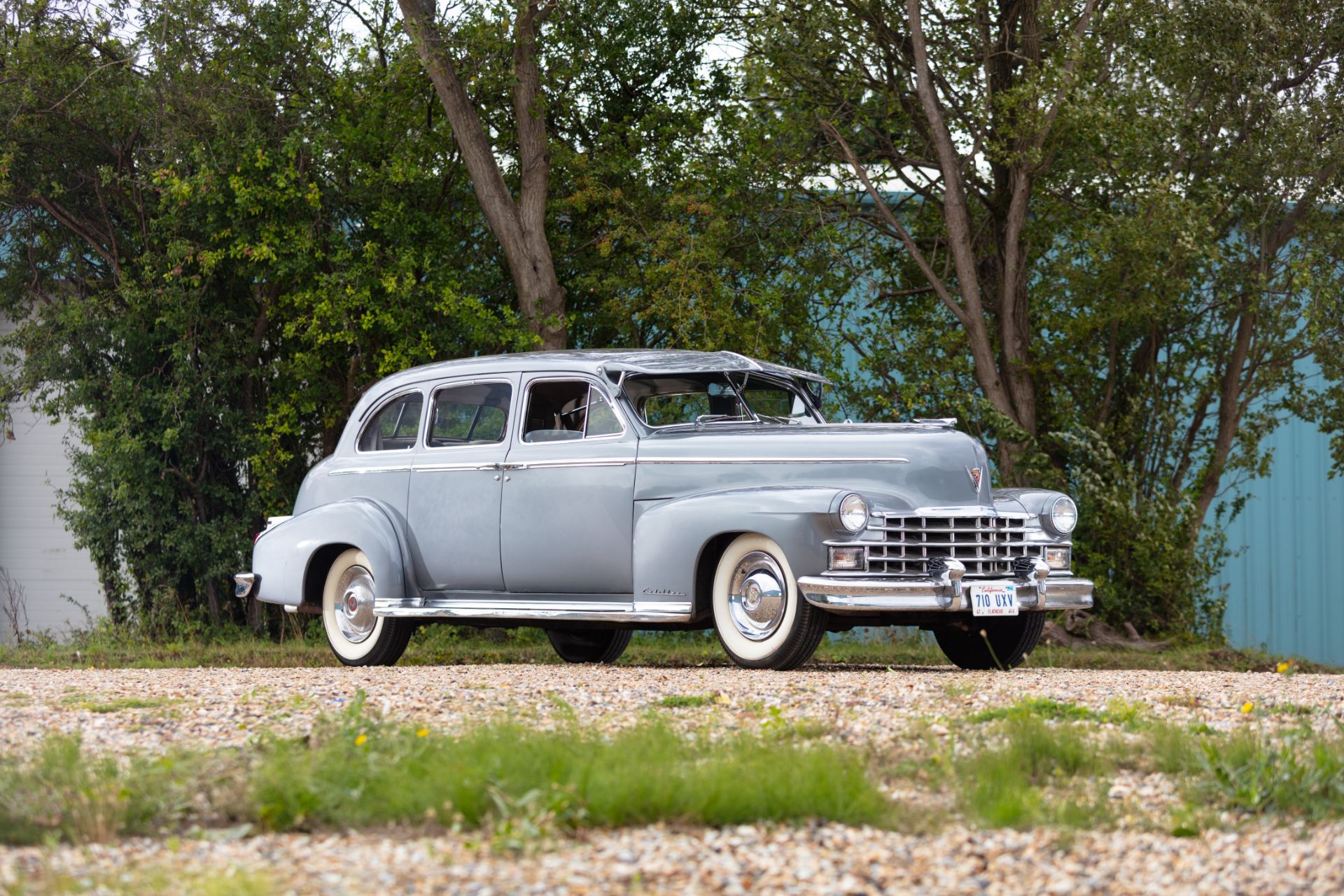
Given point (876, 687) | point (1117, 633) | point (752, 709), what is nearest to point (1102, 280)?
point (1117, 633)

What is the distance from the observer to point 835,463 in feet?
26.6

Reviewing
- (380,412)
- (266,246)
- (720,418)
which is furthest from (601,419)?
(266,246)

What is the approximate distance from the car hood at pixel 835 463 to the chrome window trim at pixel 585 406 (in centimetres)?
26

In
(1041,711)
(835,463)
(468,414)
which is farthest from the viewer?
(468,414)

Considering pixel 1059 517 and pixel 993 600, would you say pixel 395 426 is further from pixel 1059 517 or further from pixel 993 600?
pixel 1059 517

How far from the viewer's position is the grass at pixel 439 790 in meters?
4.02

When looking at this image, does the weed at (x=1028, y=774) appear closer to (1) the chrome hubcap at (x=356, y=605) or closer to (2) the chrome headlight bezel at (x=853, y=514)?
(2) the chrome headlight bezel at (x=853, y=514)

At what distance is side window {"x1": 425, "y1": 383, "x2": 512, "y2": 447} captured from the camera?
372 inches

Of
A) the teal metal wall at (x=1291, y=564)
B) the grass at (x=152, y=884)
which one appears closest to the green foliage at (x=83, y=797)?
the grass at (x=152, y=884)

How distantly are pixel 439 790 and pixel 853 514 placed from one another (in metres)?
3.95

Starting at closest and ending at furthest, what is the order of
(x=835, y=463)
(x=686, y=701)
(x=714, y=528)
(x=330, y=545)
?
(x=686, y=701) < (x=714, y=528) < (x=835, y=463) < (x=330, y=545)

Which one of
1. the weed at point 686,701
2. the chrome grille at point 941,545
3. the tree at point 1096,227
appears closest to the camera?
the weed at point 686,701

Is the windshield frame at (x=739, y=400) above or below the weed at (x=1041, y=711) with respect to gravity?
above

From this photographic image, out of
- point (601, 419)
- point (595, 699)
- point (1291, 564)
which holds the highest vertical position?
point (601, 419)
